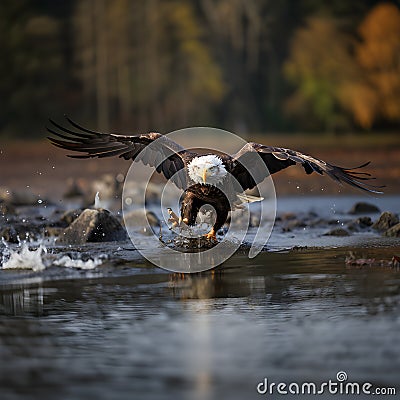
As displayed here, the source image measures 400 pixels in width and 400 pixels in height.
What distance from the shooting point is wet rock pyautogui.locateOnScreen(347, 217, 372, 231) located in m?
8.10

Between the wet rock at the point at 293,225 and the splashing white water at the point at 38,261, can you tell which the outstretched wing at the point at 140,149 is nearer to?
the splashing white water at the point at 38,261

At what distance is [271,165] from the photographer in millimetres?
7027

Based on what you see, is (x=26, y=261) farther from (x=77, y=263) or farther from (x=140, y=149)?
(x=140, y=149)

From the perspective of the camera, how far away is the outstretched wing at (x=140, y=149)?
685 cm

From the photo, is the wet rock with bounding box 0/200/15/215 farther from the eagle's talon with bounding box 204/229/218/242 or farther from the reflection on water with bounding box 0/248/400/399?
the reflection on water with bounding box 0/248/400/399

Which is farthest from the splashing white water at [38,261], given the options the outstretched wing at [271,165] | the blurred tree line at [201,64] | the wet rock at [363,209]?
the blurred tree line at [201,64]

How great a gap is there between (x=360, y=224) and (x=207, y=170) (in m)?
2.18

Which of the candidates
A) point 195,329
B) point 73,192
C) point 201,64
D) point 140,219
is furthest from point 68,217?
point 201,64

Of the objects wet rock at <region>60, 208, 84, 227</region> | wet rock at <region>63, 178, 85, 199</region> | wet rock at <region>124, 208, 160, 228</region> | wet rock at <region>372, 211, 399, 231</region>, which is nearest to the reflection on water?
wet rock at <region>372, 211, 399, 231</region>

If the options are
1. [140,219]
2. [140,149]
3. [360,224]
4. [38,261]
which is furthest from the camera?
[140,219]

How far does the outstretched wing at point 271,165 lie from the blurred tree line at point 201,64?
708 inches

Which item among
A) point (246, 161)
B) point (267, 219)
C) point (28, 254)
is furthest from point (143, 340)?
point (267, 219)

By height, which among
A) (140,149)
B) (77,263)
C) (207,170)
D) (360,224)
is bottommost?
(77,263)

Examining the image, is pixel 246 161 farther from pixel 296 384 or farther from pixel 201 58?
pixel 201 58
